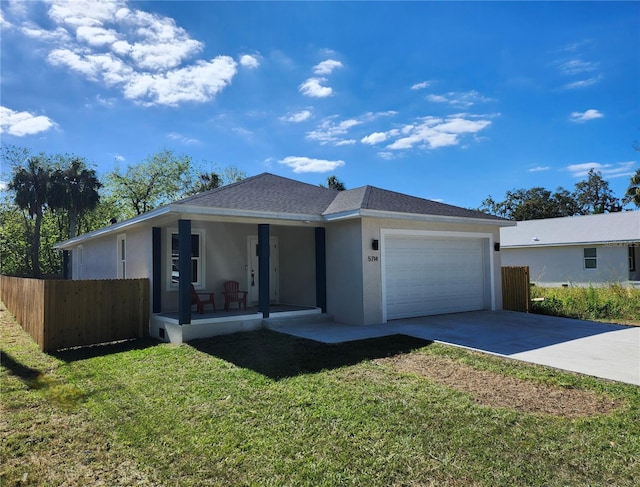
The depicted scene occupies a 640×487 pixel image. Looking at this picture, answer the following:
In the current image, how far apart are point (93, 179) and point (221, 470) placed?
3640 cm

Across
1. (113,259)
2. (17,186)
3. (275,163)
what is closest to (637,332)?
(113,259)

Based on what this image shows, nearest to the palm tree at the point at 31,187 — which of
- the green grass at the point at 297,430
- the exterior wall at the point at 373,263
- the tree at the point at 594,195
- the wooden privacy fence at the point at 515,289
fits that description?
the green grass at the point at 297,430

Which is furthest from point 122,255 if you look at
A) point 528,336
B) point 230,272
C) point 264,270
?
point 528,336

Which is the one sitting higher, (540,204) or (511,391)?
(540,204)

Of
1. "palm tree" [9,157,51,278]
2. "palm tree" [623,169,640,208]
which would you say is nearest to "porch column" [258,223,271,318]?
"palm tree" [623,169,640,208]

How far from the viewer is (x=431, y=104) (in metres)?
16.4

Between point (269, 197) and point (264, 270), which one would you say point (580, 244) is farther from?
point (264, 270)

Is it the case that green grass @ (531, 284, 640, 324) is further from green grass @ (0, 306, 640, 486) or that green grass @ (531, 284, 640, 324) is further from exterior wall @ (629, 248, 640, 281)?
exterior wall @ (629, 248, 640, 281)

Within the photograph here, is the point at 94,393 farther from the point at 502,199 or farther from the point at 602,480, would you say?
the point at 502,199

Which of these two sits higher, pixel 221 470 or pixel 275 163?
pixel 275 163

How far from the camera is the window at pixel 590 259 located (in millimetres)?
21625

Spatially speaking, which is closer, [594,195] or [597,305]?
[597,305]

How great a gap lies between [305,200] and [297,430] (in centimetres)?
814

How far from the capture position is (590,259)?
21.8 m
